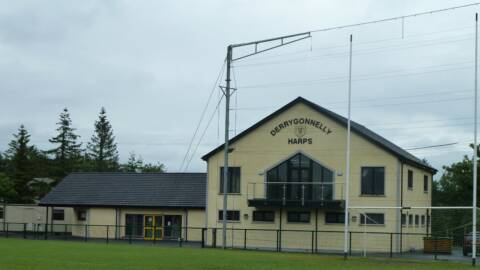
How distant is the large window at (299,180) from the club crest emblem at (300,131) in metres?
1.25

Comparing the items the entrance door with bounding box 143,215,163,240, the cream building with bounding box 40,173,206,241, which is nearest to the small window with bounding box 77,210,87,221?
the cream building with bounding box 40,173,206,241

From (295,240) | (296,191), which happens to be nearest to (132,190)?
(296,191)

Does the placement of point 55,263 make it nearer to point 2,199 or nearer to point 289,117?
point 289,117

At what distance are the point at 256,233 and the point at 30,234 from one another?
21.7m

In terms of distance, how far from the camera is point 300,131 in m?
48.3

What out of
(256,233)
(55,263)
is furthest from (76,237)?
(55,263)

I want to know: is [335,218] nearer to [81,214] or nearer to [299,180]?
[299,180]

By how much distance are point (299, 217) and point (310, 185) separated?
87.1 inches

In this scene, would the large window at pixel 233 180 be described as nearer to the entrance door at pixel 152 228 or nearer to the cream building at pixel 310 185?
the cream building at pixel 310 185

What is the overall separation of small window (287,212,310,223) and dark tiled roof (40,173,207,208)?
7559mm

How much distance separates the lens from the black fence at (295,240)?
42.4 meters

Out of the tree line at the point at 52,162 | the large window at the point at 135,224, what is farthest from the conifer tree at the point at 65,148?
the large window at the point at 135,224

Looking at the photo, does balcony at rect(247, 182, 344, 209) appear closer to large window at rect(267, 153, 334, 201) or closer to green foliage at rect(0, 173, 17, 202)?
large window at rect(267, 153, 334, 201)

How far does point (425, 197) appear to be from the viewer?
5194 centimetres
